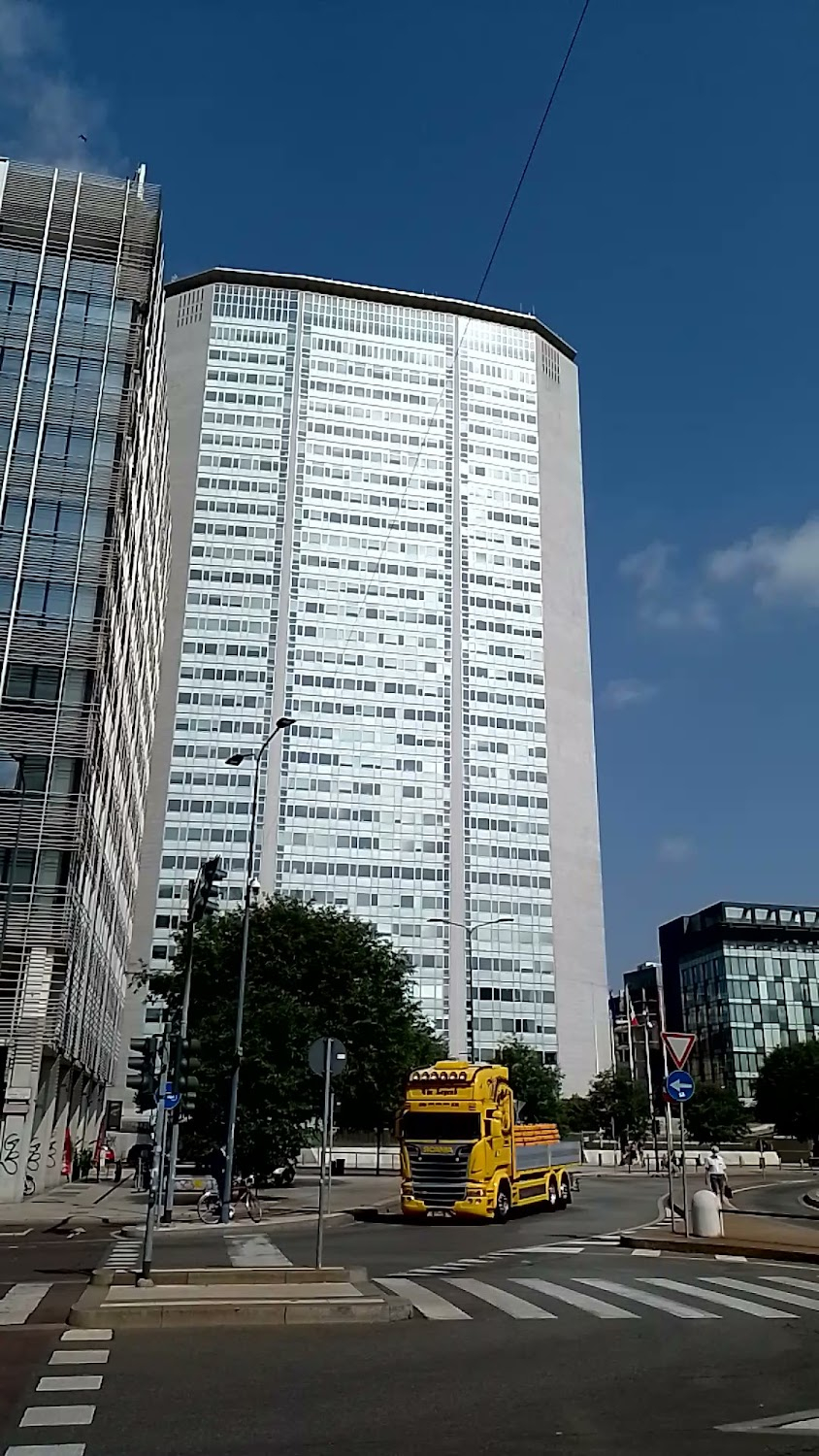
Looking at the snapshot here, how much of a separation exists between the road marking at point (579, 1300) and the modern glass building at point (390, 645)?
81.0m

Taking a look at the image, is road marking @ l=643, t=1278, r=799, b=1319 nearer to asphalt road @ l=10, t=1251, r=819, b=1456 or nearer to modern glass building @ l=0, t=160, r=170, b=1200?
asphalt road @ l=10, t=1251, r=819, b=1456

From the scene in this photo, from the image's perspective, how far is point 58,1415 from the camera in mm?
7809

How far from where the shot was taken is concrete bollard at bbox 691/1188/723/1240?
2155cm

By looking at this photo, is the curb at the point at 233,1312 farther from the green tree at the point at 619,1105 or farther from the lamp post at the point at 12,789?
the green tree at the point at 619,1105

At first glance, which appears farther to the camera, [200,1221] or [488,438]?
[488,438]

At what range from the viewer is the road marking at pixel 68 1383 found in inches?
341

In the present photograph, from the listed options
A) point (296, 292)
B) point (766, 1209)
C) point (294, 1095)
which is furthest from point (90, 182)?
point (296, 292)

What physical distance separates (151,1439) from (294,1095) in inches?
1085

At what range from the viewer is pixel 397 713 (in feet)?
363

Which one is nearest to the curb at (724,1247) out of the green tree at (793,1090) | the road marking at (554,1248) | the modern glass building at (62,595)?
the road marking at (554,1248)

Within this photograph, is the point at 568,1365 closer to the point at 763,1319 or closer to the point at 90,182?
the point at 763,1319

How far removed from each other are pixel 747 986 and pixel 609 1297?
130 m

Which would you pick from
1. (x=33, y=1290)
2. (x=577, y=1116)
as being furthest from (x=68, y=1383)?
(x=577, y=1116)

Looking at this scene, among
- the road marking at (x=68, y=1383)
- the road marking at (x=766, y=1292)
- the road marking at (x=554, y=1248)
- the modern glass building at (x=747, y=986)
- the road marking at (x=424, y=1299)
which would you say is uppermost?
the modern glass building at (x=747, y=986)
